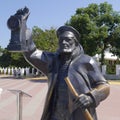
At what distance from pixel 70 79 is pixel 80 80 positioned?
0.09 metres

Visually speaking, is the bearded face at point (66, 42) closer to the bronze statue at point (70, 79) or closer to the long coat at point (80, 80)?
the bronze statue at point (70, 79)

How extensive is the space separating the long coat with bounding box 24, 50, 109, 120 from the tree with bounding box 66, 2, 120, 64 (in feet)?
112

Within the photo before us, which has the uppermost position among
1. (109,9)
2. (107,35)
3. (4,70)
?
(109,9)

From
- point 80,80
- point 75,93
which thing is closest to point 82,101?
point 75,93

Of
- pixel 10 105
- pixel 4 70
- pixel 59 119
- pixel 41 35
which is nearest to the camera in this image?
pixel 59 119

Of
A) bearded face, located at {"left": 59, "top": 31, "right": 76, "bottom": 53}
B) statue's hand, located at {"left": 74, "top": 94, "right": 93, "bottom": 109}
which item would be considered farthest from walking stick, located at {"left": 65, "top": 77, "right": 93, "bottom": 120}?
bearded face, located at {"left": 59, "top": 31, "right": 76, "bottom": 53}

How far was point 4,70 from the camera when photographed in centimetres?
5578

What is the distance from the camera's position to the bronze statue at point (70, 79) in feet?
12.2

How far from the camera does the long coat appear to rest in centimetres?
371

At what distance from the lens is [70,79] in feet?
12.5

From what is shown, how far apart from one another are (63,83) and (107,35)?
117ft

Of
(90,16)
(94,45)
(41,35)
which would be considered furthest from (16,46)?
(41,35)

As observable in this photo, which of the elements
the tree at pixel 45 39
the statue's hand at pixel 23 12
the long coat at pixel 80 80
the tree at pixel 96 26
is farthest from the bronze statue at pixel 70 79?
the tree at pixel 45 39

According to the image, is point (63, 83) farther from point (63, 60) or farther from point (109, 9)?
point (109, 9)
